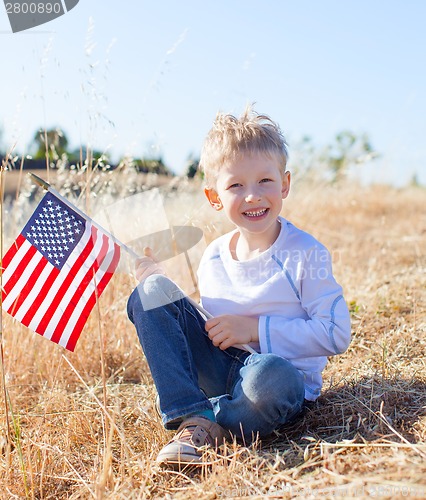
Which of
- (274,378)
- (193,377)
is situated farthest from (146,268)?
(274,378)

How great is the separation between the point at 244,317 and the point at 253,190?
46 centimetres

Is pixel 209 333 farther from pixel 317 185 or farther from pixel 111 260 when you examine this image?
pixel 317 185

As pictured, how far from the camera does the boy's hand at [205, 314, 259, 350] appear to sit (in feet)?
6.97

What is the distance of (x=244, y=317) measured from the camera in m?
2.18

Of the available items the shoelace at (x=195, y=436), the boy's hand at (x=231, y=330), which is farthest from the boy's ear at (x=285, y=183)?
the shoelace at (x=195, y=436)

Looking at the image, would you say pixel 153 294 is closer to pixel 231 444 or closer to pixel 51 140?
pixel 231 444

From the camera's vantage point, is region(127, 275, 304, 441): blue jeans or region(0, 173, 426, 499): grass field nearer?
region(0, 173, 426, 499): grass field

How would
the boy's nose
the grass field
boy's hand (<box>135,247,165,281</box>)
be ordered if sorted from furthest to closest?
boy's hand (<box>135,247,165,281</box>)
the boy's nose
the grass field

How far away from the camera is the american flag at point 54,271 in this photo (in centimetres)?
225

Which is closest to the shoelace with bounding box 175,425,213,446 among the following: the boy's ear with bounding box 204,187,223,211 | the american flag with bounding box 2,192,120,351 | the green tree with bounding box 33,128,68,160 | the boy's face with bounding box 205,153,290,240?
the american flag with bounding box 2,192,120,351

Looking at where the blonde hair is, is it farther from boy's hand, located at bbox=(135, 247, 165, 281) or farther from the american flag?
the american flag

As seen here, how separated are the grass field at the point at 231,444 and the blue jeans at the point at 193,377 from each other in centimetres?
11

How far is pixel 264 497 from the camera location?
5.33 feet

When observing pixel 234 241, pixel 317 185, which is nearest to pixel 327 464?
pixel 234 241
